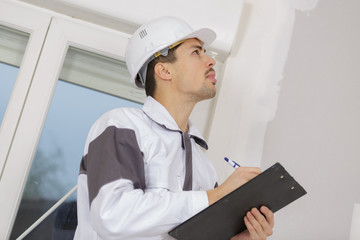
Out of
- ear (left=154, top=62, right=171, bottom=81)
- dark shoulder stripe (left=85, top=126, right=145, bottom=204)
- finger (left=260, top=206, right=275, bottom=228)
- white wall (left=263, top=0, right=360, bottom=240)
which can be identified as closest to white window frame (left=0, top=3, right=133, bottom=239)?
ear (left=154, top=62, right=171, bottom=81)

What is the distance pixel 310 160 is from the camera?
196 cm

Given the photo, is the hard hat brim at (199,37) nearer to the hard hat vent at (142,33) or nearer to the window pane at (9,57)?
the hard hat vent at (142,33)

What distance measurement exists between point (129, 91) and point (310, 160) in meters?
0.93

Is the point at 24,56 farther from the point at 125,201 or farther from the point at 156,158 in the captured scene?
the point at 125,201

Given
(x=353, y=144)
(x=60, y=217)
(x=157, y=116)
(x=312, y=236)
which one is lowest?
(x=60, y=217)

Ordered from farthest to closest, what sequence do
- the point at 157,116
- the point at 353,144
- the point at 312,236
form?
the point at 353,144
the point at 312,236
the point at 157,116

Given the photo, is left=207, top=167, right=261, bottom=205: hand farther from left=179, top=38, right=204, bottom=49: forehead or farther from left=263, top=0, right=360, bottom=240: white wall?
left=263, top=0, right=360, bottom=240: white wall

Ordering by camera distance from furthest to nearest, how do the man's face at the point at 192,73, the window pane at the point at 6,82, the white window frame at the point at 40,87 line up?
the window pane at the point at 6,82, the white window frame at the point at 40,87, the man's face at the point at 192,73

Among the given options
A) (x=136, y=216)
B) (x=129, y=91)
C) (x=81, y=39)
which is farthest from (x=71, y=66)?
(x=136, y=216)

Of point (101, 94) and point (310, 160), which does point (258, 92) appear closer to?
point (310, 160)

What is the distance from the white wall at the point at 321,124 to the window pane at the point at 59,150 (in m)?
0.78

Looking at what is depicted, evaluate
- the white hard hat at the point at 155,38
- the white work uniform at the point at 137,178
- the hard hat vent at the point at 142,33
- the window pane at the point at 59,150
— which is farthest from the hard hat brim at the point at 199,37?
the window pane at the point at 59,150

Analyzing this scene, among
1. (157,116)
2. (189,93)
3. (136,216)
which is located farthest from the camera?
(189,93)

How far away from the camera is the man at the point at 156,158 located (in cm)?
108
